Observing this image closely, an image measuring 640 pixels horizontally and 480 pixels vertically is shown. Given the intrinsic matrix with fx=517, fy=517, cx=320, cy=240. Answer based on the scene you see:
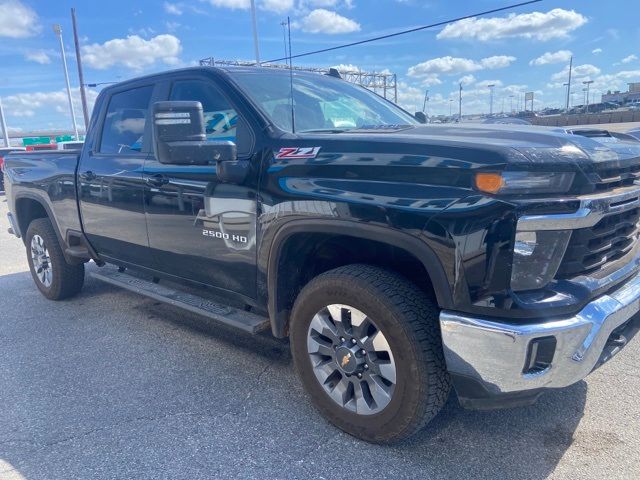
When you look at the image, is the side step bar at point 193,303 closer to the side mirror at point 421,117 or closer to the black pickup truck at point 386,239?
the black pickup truck at point 386,239

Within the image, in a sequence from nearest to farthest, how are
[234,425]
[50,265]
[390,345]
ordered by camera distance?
[390,345] → [234,425] → [50,265]

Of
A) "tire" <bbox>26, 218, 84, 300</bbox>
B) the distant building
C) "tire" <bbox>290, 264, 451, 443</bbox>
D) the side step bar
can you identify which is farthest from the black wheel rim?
the distant building

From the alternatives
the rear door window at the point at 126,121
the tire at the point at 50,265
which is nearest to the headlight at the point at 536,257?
the rear door window at the point at 126,121

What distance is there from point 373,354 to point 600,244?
1185mm

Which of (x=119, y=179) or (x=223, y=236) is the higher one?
(x=119, y=179)

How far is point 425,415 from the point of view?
2475 mm

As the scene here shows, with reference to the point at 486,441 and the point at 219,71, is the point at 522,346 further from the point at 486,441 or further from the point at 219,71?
the point at 219,71

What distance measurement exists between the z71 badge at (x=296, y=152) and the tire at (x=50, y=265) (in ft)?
11.2

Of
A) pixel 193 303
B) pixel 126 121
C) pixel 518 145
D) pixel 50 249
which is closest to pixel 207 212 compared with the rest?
pixel 193 303

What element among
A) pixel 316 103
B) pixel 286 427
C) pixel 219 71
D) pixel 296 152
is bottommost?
pixel 286 427

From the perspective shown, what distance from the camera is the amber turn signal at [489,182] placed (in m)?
2.12

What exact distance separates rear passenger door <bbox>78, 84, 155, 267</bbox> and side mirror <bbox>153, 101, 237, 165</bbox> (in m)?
1.09

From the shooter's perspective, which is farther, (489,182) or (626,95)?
(626,95)

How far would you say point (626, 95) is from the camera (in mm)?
79188
